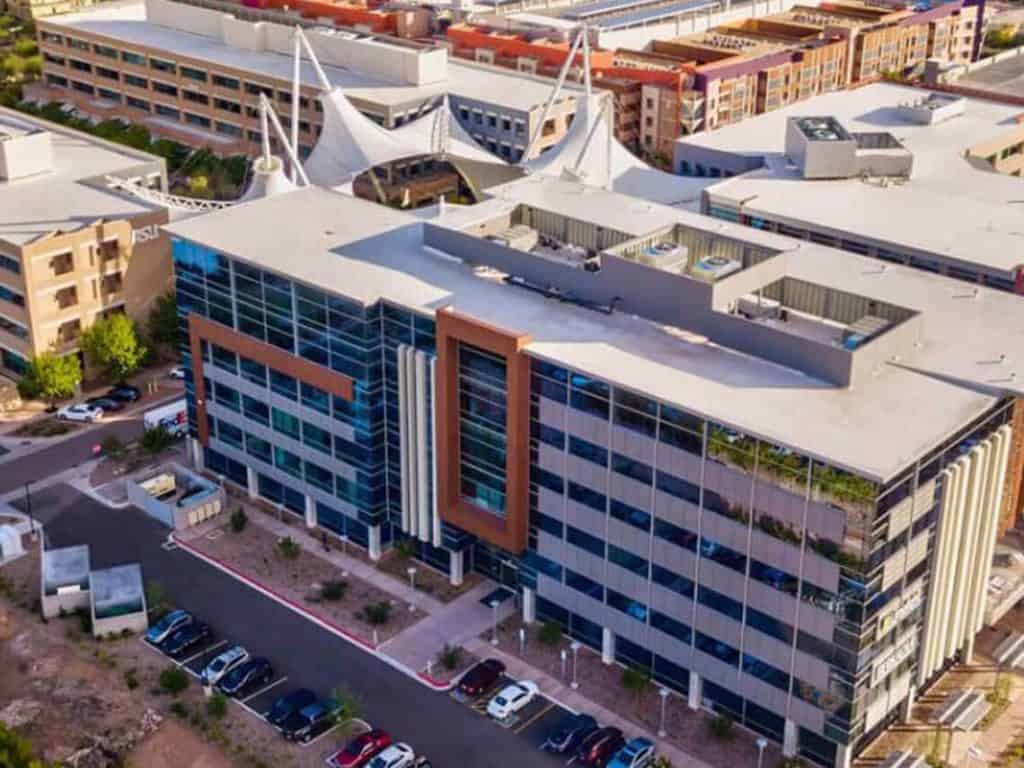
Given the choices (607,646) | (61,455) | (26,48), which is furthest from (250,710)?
(26,48)

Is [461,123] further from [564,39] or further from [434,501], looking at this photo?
[434,501]

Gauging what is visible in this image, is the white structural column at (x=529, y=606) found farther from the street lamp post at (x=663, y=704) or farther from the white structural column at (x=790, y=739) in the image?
the white structural column at (x=790, y=739)

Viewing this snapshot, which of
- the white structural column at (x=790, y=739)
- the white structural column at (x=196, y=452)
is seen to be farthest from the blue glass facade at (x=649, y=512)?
the white structural column at (x=196, y=452)

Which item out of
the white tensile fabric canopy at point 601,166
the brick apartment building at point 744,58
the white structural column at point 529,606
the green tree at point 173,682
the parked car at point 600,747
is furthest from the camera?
the brick apartment building at point 744,58

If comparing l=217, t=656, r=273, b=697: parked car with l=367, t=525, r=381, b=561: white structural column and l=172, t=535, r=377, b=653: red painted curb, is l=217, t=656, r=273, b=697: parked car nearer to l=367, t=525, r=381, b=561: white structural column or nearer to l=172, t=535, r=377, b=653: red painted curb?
Result: l=172, t=535, r=377, b=653: red painted curb

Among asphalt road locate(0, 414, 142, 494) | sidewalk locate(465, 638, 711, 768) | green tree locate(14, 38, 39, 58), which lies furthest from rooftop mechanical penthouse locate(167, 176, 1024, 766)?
green tree locate(14, 38, 39, 58)

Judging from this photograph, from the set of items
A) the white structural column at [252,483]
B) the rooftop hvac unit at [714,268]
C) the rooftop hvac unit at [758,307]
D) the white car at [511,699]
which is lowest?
the white car at [511,699]

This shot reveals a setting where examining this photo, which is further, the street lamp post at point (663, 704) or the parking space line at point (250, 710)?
the parking space line at point (250, 710)
